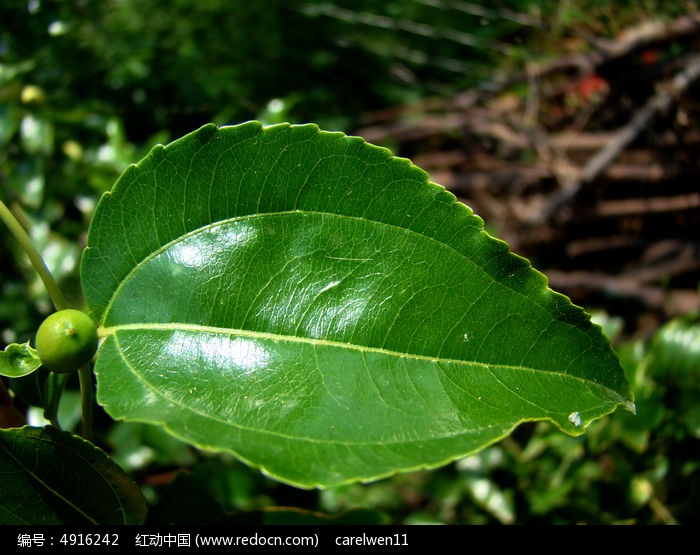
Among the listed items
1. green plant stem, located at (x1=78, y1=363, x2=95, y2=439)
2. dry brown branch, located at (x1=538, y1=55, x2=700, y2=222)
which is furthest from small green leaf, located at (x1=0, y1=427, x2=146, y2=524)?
dry brown branch, located at (x1=538, y1=55, x2=700, y2=222)

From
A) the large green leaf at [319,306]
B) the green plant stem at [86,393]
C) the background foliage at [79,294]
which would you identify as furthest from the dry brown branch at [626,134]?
the green plant stem at [86,393]

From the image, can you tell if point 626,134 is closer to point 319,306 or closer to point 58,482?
point 319,306

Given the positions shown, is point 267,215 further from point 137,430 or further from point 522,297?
point 137,430

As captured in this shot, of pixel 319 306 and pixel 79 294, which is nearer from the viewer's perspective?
pixel 319 306

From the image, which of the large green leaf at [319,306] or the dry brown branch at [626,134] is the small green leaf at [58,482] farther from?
the dry brown branch at [626,134]

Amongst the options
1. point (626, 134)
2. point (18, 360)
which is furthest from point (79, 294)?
point (626, 134)

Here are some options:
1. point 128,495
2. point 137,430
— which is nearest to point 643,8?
point 137,430
